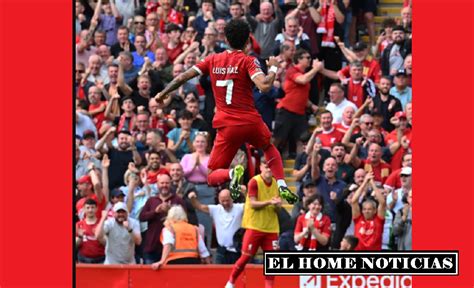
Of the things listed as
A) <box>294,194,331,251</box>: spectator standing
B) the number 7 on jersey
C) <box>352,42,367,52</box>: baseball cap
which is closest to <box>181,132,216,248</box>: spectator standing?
<box>294,194,331,251</box>: spectator standing

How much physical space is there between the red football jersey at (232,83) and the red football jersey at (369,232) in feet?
18.0

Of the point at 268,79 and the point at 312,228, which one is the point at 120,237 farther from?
the point at 268,79

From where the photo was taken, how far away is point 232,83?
1752cm

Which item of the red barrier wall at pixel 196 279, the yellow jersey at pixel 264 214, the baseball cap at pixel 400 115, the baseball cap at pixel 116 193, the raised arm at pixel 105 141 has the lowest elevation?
the red barrier wall at pixel 196 279

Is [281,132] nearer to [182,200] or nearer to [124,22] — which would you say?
[182,200]

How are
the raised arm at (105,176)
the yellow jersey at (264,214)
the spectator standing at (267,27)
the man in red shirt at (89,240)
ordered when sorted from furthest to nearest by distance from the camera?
the spectator standing at (267,27) < the raised arm at (105,176) < the man in red shirt at (89,240) < the yellow jersey at (264,214)

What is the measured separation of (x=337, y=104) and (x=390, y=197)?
5.97ft

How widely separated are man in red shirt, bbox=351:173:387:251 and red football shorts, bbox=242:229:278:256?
1.43 metres

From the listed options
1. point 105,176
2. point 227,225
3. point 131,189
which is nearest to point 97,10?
point 105,176

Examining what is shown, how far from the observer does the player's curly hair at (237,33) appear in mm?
17111

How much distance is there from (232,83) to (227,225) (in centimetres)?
596

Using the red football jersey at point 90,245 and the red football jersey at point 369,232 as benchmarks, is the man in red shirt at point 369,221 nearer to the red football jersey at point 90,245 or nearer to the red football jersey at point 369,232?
the red football jersey at point 369,232

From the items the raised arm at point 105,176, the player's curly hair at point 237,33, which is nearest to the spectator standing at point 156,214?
the raised arm at point 105,176

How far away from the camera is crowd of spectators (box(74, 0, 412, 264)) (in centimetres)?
2327
